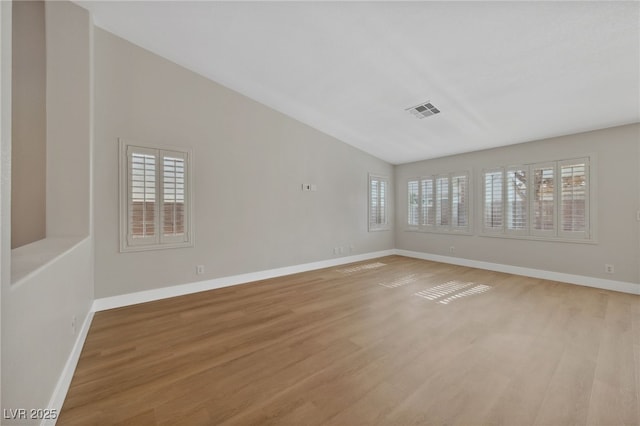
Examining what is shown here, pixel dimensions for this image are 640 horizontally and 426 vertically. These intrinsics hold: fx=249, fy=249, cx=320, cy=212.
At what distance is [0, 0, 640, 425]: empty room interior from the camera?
1677 millimetres

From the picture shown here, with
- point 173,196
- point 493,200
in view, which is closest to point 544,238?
point 493,200

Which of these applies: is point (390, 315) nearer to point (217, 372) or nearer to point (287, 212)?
point (217, 372)

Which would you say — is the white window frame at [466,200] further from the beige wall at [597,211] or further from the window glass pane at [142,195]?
the window glass pane at [142,195]

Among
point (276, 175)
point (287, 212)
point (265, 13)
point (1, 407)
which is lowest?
point (1, 407)

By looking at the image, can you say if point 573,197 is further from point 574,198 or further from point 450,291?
point 450,291

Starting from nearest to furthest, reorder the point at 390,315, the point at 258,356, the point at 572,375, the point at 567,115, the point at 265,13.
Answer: the point at 572,375 → the point at 258,356 → the point at 265,13 → the point at 390,315 → the point at 567,115

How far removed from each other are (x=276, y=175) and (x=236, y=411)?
3763 mm

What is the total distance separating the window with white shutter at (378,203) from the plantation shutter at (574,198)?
11.6 ft

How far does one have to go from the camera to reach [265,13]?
104 inches

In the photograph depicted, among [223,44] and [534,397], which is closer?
[534,397]

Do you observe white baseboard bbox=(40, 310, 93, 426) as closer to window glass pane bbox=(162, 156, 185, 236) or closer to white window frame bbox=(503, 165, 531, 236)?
window glass pane bbox=(162, 156, 185, 236)

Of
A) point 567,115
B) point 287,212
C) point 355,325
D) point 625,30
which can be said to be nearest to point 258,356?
point 355,325

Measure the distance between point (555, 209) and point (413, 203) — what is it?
288 cm

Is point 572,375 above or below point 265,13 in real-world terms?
below
